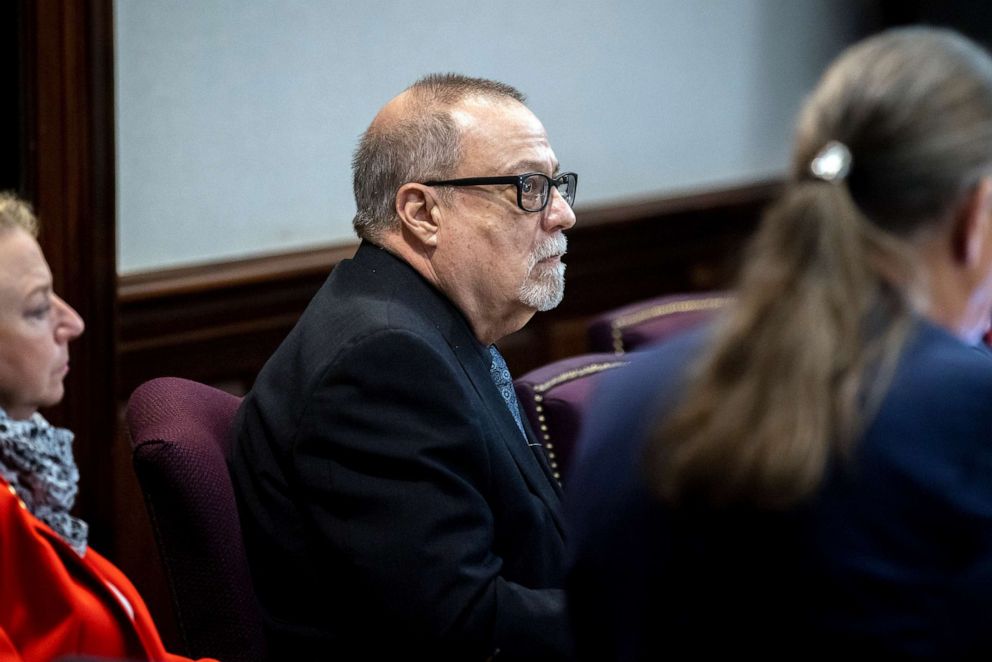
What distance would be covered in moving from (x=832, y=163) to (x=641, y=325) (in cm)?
164

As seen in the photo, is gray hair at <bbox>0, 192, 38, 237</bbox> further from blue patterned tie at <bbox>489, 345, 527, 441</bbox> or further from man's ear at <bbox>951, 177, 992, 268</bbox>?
man's ear at <bbox>951, 177, 992, 268</bbox>

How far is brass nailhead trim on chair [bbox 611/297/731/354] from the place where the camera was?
9.05 feet

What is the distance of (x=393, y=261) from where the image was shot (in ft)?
6.85

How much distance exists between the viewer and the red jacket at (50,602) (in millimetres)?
1663

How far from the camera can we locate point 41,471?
171 centimetres

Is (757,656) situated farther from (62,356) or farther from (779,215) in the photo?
(62,356)

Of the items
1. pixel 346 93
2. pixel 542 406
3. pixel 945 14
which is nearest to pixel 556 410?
pixel 542 406

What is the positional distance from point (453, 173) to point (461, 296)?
0.19 meters

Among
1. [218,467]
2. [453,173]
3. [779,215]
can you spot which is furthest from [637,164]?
[779,215]

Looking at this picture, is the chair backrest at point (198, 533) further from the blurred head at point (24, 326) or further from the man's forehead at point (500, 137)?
the man's forehead at point (500, 137)

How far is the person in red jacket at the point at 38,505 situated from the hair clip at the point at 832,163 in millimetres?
1054

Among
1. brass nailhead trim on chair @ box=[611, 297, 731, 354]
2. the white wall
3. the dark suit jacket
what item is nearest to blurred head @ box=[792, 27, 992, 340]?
the dark suit jacket

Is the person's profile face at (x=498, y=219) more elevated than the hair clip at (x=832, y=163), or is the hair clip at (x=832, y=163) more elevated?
the hair clip at (x=832, y=163)

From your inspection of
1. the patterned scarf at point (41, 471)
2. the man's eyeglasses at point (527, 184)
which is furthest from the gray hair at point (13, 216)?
the man's eyeglasses at point (527, 184)
